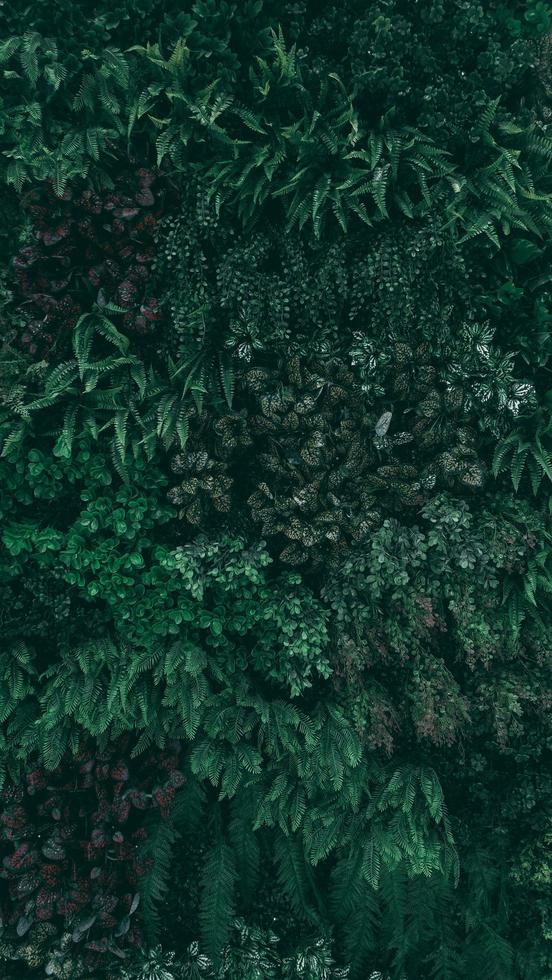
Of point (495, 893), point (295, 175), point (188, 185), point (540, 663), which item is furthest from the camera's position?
point (495, 893)

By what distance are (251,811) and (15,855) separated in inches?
70.7

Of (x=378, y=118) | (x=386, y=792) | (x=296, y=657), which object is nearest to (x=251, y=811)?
(x=386, y=792)

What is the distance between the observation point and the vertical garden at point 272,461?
415 centimetres

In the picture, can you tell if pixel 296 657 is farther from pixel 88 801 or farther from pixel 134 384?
pixel 134 384

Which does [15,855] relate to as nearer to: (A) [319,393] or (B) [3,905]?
(B) [3,905]

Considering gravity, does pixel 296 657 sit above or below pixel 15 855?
above

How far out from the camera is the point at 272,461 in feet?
14.9

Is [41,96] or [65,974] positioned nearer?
[41,96]

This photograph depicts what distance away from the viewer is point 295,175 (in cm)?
409

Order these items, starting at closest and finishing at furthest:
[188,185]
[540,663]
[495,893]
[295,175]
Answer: [295,175]
[188,185]
[540,663]
[495,893]

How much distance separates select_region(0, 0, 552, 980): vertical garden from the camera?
415cm

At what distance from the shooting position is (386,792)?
4855 millimetres

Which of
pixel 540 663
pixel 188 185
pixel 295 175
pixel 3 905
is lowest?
pixel 3 905

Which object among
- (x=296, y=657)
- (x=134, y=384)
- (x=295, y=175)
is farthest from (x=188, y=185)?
(x=296, y=657)
